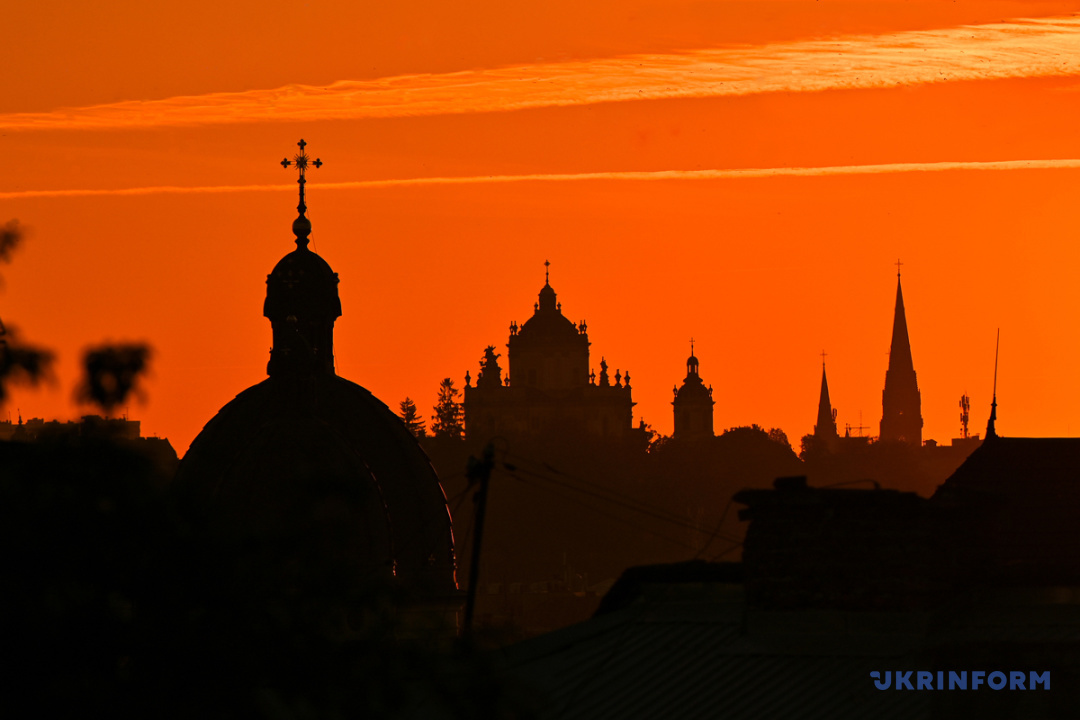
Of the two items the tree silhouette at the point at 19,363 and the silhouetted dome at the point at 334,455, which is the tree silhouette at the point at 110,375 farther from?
the silhouetted dome at the point at 334,455

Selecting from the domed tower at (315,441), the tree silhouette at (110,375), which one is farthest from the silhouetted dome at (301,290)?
the tree silhouette at (110,375)

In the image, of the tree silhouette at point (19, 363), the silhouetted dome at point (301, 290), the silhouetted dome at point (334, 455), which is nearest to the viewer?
the tree silhouette at point (19, 363)

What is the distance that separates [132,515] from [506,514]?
171 meters

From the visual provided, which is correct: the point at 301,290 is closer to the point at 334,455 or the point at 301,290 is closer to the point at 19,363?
the point at 334,455

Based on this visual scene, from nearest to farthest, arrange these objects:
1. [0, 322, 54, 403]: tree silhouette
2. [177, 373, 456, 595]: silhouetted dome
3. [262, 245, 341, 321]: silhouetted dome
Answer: [0, 322, 54, 403]: tree silhouette → [177, 373, 456, 595]: silhouetted dome → [262, 245, 341, 321]: silhouetted dome

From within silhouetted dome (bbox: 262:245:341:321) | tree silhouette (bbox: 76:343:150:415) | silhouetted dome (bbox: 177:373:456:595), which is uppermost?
silhouetted dome (bbox: 262:245:341:321)

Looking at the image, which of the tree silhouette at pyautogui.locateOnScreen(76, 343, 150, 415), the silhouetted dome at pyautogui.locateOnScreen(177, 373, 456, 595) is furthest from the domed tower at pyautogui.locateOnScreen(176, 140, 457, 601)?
the tree silhouette at pyautogui.locateOnScreen(76, 343, 150, 415)

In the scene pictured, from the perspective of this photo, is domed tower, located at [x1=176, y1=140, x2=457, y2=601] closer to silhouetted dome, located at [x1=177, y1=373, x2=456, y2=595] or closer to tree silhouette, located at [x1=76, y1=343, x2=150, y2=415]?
silhouetted dome, located at [x1=177, y1=373, x2=456, y2=595]

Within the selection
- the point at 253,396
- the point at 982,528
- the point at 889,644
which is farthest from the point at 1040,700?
the point at 253,396

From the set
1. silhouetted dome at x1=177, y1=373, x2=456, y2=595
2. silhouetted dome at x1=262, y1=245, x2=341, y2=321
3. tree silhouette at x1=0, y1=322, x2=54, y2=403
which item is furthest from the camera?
silhouetted dome at x1=262, y1=245, x2=341, y2=321

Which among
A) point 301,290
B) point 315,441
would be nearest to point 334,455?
point 315,441

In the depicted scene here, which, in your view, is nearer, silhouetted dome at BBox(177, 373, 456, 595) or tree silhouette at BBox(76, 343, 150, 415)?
tree silhouette at BBox(76, 343, 150, 415)

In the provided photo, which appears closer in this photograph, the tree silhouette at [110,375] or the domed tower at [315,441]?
the tree silhouette at [110,375]

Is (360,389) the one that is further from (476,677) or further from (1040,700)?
(476,677)
